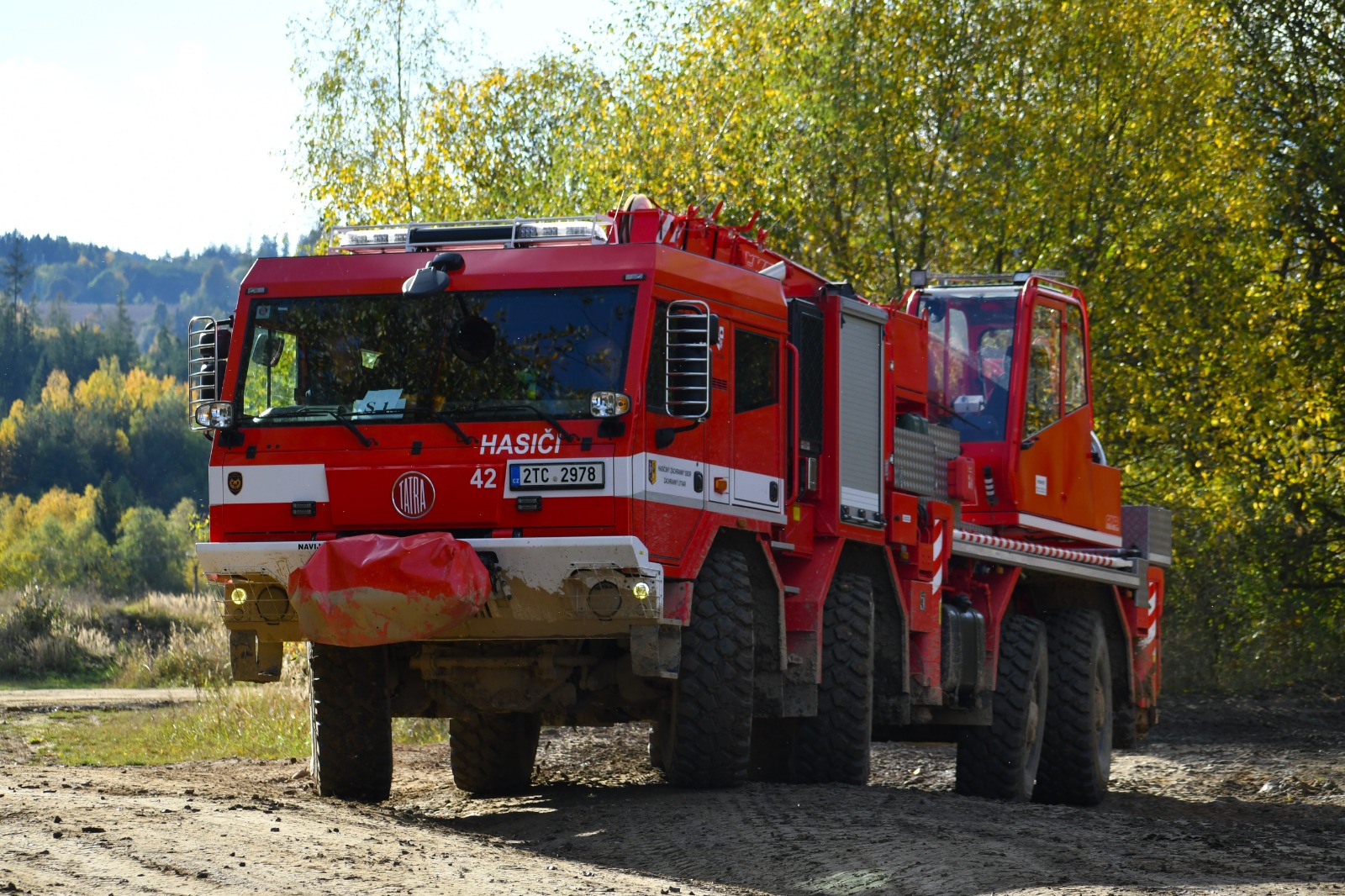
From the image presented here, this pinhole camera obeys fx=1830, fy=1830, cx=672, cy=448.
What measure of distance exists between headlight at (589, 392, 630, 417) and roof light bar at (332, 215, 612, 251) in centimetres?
135

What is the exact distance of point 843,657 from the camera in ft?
38.5

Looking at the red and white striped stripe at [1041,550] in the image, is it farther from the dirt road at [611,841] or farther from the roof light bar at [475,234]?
the roof light bar at [475,234]

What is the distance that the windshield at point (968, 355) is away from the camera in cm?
1509

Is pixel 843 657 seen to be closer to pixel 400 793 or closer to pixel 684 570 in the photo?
pixel 684 570

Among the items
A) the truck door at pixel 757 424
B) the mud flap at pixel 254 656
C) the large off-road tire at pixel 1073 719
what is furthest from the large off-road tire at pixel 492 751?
the large off-road tire at pixel 1073 719

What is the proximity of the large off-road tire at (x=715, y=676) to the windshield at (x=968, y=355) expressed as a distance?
5128 millimetres

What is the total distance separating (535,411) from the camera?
974 cm

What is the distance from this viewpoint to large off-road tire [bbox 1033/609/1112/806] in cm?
1455

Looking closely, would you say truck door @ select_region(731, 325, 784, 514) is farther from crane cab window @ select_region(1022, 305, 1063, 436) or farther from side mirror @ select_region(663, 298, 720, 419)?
crane cab window @ select_region(1022, 305, 1063, 436)

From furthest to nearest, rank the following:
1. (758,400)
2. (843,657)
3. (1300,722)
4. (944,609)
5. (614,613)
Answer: (1300,722) → (944,609) → (843,657) → (758,400) → (614,613)

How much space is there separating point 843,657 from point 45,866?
5804mm

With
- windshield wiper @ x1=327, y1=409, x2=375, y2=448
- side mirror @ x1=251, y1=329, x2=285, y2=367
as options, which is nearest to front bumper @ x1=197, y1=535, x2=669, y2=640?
windshield wiper @ x1=327, y1=409, x2=375, y2=448

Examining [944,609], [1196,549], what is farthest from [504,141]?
[944,609]

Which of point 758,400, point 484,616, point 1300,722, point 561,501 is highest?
point 758,400
